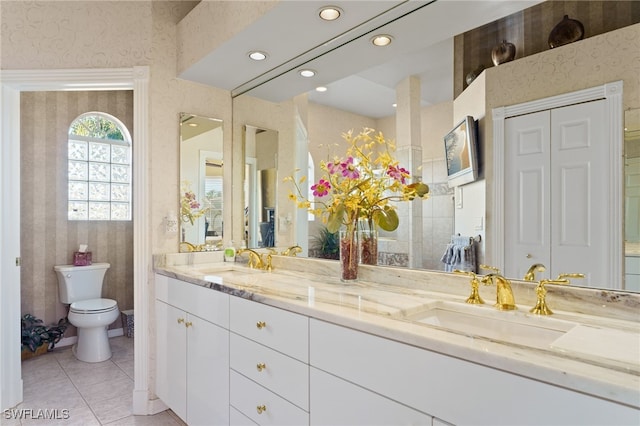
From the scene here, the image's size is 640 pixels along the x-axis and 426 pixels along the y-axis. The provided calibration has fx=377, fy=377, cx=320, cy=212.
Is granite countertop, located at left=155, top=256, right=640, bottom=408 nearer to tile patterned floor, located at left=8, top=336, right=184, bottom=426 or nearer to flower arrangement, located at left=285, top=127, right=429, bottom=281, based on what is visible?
flower arrangement, located at left=285, top=127, right=429, bottom=281

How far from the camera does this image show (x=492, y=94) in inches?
55.4

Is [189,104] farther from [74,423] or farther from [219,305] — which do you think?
[74,423]

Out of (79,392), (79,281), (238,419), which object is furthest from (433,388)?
(79,281)

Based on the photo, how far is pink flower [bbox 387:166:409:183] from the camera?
1.68 meters

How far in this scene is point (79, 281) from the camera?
3355 millimetres

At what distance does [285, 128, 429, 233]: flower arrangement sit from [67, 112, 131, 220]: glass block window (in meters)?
2.80

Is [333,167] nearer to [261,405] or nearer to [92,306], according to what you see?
[261,405]

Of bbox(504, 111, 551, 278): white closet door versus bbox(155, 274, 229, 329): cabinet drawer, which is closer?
bbox(504, 111, 551, 278): white closet door

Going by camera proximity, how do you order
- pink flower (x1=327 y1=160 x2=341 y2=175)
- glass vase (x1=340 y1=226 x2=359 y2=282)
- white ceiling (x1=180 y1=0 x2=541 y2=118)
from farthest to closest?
pink flower (x1=327 y1=160 x2=341 y2=175), glass vase (x1=340 y1=226 x2=359 y2=282), white ceiling (x1=180 y1=0 x2=541 y2=118)

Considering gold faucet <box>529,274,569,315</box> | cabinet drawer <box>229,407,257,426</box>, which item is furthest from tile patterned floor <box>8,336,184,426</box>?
gold faucet <box>529,274,569,315</box>

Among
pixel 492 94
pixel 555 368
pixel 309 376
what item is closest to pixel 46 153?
pixel 309 376

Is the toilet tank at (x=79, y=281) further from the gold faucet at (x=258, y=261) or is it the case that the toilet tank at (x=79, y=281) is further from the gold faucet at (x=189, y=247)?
the gold faucet at (x=258, y=261)

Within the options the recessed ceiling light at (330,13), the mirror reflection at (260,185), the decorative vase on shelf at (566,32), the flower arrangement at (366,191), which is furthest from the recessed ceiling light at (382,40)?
the mirror reflection at (260,185)

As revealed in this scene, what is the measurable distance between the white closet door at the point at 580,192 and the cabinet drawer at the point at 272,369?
3.07 ft
